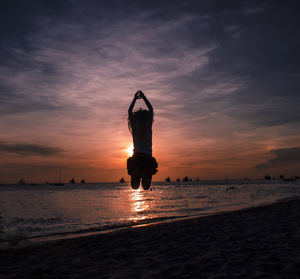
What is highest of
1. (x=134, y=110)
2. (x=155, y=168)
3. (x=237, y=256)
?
(x=134, y=110)

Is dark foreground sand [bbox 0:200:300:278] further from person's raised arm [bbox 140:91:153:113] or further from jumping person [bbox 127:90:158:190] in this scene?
person's raised arm [bbox 140:91:153:113]

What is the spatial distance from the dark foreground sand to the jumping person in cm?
221

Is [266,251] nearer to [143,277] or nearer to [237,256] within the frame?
[237,256]

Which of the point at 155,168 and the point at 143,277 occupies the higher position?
the point at 155,168

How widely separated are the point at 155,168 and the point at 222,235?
483cm

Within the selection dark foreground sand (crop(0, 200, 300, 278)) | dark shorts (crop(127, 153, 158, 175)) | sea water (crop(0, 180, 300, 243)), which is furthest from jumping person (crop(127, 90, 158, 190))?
sea water (crop(0, 180, 300, 243))

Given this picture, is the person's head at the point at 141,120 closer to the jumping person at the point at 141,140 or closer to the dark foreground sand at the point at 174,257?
the jumping person at the point at 141,140

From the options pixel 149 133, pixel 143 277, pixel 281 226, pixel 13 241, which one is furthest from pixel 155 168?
pixel 13 241

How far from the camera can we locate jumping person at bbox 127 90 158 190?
7156 mm

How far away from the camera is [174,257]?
26.1ft

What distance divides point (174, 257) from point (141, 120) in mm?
3936

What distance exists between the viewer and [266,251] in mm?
7352

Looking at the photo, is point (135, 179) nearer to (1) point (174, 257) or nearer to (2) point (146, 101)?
(2) point (146, 101)

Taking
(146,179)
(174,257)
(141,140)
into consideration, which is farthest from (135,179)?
(174,257)
